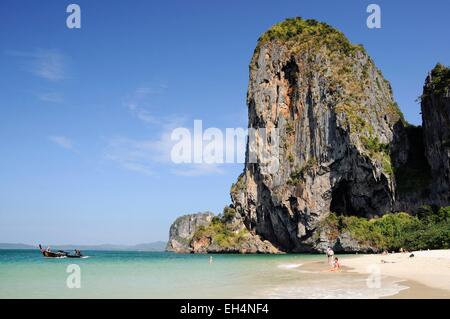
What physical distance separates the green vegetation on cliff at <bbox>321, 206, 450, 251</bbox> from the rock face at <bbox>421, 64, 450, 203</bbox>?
14.8ft

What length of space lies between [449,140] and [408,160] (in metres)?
14.2

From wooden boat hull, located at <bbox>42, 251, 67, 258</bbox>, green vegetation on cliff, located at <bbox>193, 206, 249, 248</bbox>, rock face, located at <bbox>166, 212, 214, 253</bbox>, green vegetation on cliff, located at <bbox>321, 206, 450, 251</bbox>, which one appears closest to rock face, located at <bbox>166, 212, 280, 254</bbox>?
green vegetation on cliff, located at <bbox>193, 206, 249, 248</bbox>

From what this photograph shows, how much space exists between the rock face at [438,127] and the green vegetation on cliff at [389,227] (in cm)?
450

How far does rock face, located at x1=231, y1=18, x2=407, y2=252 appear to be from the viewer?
79062 millimetres

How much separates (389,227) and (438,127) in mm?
18558

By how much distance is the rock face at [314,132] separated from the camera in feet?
259

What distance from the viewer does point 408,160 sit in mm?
82438

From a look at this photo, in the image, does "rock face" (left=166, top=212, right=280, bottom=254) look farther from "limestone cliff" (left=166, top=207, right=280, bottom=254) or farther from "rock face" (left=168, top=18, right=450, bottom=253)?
"rock face" (left=168, top=18, right=450, bottom=253)

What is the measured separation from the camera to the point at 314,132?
86.6m

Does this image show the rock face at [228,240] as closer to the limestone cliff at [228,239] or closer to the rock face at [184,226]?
the limestone cliff at [228,239]

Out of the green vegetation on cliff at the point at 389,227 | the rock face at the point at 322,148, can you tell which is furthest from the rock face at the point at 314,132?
the green vegetation on cliff at the point at 389,227
